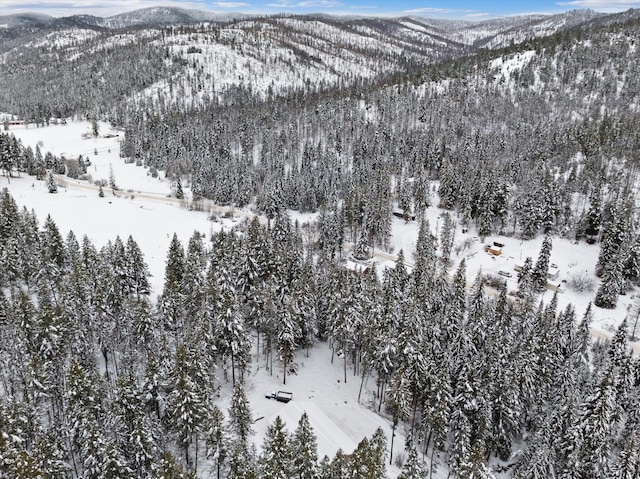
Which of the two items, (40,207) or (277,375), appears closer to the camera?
(277,375)

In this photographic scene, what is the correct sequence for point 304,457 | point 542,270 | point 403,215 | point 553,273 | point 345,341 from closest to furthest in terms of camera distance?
point 304,457
point 345,341
point 542,270
point 553,273
point 403,215

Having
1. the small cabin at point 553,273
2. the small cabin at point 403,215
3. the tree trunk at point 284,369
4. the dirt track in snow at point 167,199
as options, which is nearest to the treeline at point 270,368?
the tree trunk at point 284,369

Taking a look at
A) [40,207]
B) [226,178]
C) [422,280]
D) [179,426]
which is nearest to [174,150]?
[226,178]

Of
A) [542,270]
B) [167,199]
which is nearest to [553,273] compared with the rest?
[542,270]

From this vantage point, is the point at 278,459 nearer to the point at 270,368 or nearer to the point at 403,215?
the point at 270,368

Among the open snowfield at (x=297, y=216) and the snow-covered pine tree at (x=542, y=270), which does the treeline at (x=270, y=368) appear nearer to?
the open snowfield at (x=297, y=216)

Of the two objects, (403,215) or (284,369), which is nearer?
(284,369)

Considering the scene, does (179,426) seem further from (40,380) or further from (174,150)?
(174,150)
